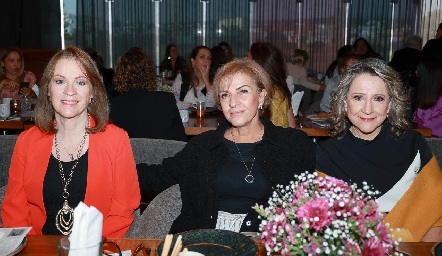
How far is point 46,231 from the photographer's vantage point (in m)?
2.28

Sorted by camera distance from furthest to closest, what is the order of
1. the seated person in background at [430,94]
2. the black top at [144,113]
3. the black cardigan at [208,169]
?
the seated person in background at [430,94]
the black top at [144,113]
the black cardigan at [208,169]

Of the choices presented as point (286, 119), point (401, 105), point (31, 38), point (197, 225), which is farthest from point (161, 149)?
point (31, 38)

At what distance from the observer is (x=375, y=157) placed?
2.34 meters

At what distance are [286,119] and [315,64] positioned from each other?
8089mm

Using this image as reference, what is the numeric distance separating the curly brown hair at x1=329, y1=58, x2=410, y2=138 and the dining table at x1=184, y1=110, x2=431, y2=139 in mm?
1418

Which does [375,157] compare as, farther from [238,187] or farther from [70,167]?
[70,167]

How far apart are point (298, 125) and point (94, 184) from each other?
237 centimetres

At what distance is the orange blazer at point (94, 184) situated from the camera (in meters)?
2.25

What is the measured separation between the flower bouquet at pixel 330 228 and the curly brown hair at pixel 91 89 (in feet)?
4.23

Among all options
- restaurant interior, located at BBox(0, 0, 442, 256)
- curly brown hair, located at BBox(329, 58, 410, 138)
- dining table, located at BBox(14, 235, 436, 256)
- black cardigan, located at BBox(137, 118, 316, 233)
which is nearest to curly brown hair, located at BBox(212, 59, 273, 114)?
black cardigan, located at BBox(137, 118, 316, 233)

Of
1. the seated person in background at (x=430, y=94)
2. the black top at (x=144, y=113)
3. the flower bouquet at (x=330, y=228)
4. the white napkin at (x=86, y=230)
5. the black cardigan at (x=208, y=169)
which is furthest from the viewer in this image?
the seated person in background at (x=430, y=94)

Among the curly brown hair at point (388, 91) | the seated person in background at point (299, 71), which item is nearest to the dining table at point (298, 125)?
the curly brown hair at point (388, 91)

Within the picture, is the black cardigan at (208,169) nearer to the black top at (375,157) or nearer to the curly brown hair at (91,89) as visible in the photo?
the black top at (375,157)

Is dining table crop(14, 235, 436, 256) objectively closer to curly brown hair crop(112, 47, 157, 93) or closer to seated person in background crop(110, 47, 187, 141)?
seated person in background crop(110, 47, 187, 141)
